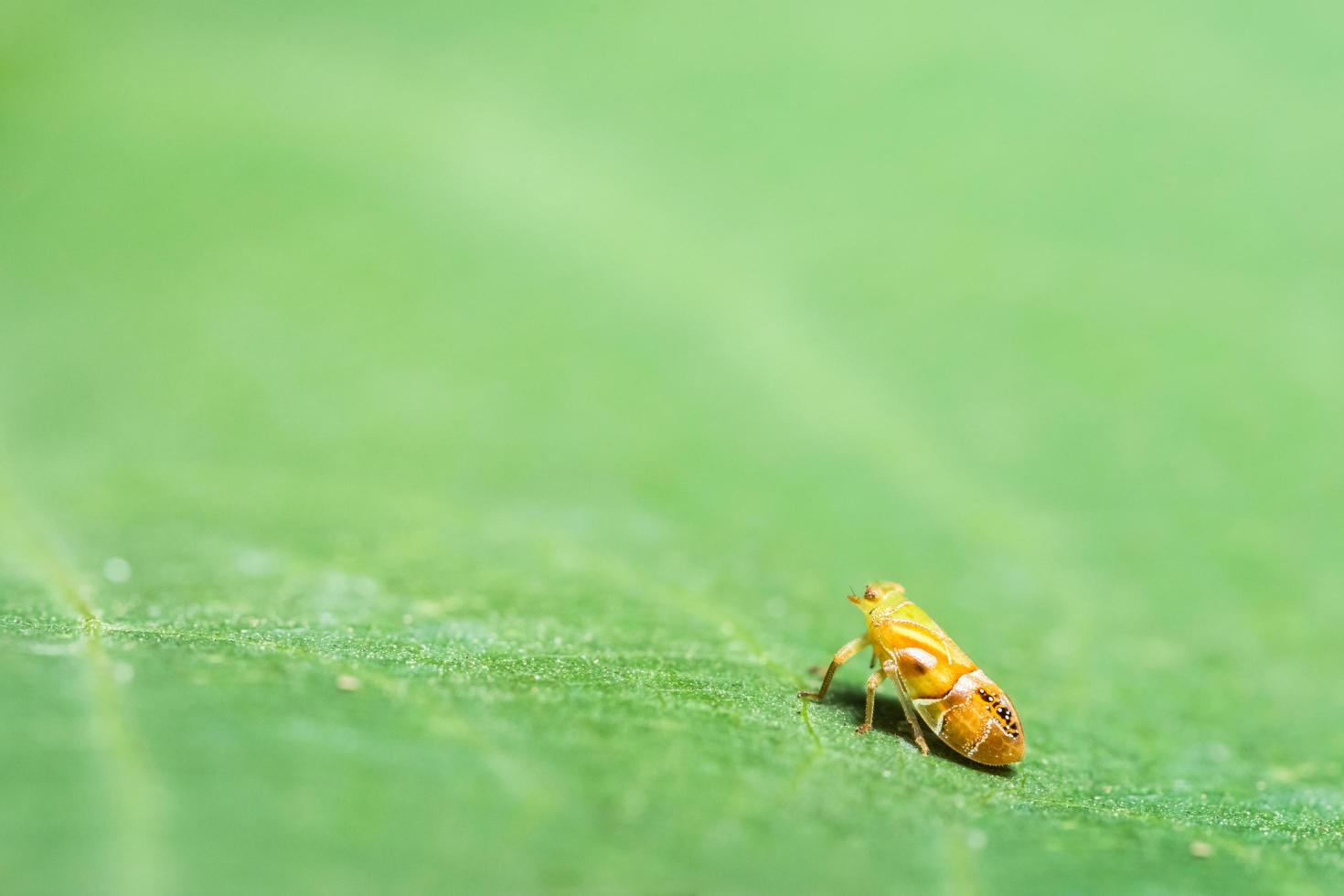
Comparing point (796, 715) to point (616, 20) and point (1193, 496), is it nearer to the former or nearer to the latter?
point (1193, 496)

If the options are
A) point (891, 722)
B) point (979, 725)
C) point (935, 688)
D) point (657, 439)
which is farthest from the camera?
point (657, 439)

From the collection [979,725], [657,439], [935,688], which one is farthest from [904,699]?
[657,439]

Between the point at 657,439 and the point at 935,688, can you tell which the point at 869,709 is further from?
the point at 657,439

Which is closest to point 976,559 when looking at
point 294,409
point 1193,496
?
point 1193,496

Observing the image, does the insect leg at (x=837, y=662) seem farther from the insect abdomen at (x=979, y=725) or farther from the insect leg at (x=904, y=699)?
the insect abdomen at (x=979, y=725)

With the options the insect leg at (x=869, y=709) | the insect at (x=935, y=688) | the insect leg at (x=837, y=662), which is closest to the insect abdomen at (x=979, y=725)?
the insect at (x=935, y=688)

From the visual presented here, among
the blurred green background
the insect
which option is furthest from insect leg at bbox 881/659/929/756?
the blurred green background

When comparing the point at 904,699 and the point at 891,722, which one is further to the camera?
the point at 891,722

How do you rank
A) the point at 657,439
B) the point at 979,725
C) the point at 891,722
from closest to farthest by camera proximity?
the point at 979,725
the point at 891,722
the point at 657,439
